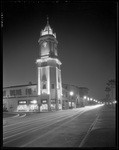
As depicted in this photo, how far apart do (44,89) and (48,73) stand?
20.3ft

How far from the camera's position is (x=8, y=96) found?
280 feet

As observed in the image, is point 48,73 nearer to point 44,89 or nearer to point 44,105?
point 44,89

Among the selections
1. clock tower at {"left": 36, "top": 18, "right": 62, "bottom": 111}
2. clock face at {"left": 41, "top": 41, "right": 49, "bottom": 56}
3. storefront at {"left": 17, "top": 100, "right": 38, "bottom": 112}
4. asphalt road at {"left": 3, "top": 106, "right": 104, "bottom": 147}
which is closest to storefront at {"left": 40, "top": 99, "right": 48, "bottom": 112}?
clock tower at {"left": 36, "top": 18, "right": 62, "bottom": 111}

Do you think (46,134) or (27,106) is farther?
(27,106)

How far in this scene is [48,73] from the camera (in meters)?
77.6

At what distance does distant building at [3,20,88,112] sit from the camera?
75500 millimetres

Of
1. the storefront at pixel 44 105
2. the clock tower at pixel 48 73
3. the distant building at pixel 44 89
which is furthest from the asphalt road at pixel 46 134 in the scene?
the distant building at pixel 44 89

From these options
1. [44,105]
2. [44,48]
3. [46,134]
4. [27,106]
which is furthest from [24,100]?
[46,134]

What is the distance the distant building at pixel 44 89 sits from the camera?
75.5 m

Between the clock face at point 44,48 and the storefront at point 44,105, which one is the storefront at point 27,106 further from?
the clock face at point 44,48

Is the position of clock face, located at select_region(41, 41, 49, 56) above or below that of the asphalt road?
above

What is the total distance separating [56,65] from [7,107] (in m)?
26.7

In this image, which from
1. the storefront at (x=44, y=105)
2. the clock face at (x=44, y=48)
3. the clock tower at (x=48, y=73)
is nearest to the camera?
the storefront at (x=44, y=105)

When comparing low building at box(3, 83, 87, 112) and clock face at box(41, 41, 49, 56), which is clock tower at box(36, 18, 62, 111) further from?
low building at box(3, 83, 87, 112)
